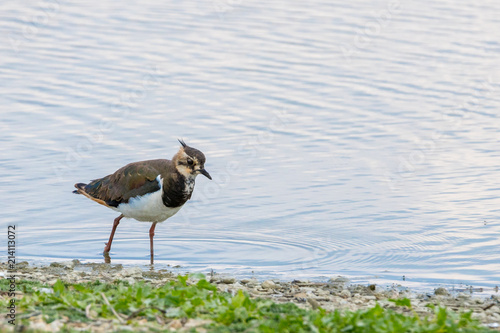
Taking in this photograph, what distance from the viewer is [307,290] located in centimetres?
931

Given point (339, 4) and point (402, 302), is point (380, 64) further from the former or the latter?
point (402, 302)

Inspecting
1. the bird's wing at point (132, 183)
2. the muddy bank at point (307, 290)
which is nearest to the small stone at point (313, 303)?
the muddy bank at point (307, 290)

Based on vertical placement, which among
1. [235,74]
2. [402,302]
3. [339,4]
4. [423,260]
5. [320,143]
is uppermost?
[339,4]

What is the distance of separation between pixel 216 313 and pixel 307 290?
2699 mm

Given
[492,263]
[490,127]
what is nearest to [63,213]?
[492,263]

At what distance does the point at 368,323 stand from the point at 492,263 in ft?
17.8

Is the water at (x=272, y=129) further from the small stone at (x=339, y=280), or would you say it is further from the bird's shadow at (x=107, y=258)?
the small stone at (x=339, y=280)

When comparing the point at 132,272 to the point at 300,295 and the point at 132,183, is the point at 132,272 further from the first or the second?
the point at 300,295

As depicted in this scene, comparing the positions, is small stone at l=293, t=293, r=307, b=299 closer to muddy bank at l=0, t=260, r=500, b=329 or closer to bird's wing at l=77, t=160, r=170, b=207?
muddy bank at l=0, t=260, r=500, b=329

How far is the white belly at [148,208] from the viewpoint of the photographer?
36.3 ft

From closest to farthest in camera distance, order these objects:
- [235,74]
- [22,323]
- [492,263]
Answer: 1. [22,323]
2. [492,263]
3. [235,74]

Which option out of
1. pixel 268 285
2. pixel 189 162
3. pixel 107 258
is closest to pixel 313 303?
pixel 268 285

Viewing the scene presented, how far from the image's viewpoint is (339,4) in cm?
2850

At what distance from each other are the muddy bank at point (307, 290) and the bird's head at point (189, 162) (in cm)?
147
